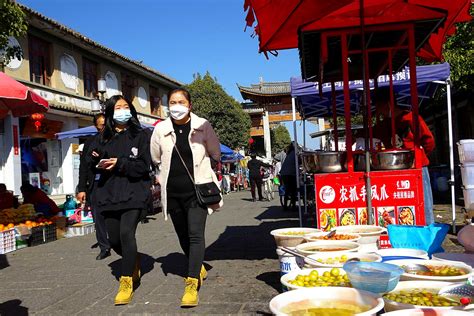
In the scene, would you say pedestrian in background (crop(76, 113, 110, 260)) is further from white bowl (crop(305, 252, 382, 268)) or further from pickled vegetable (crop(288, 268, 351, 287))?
pickled vegetable (crop(288, 268, 351, 287))

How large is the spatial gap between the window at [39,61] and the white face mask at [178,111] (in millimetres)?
13191

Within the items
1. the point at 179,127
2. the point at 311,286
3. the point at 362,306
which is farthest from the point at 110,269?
the point at 362,306

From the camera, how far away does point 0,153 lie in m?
13.6

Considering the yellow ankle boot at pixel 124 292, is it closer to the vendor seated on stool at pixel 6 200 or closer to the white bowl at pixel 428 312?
the white bowl at pixel 428 312

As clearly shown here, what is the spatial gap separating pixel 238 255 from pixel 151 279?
4.45ft

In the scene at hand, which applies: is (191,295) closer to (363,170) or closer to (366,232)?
(366,232)

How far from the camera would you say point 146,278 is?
4.50m

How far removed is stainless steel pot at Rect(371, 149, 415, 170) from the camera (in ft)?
12.6

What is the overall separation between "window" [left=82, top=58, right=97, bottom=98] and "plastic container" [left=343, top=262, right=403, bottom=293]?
18.0 m

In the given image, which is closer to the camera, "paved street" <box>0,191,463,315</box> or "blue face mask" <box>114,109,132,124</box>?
"paved street" <box>0,191,463,315</box>

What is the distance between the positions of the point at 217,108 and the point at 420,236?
1023 inches

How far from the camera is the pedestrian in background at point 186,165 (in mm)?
3682

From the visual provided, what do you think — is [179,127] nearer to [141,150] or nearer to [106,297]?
[141,150]

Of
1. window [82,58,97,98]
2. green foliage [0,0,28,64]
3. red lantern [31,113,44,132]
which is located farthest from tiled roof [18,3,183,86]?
green foliage [0,0,28,64]
